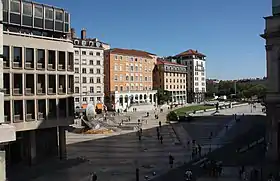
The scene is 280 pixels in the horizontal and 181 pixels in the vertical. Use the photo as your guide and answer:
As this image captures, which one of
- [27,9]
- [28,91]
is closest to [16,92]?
[28,91]

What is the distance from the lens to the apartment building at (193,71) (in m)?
162

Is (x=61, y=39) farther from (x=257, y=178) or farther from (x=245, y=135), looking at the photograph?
(x=245, y=135)

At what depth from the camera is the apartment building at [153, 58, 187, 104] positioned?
137750mm

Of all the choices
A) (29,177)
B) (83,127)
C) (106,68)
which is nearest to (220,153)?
(29,177)

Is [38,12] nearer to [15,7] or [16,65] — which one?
[15,7]

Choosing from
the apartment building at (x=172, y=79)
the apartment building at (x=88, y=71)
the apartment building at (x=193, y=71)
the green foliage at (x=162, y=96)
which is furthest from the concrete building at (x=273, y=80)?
the apartment building at (x=193, y=71)

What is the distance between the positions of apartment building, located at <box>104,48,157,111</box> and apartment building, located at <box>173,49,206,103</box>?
112 feet

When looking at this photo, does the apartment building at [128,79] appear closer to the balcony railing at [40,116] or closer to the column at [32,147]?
the column at [32,147]

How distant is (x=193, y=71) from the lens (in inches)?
6388

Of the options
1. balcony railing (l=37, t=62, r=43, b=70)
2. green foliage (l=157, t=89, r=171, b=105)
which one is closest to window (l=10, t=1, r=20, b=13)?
balcony railing (l=37, t=62, r=43, b=70)

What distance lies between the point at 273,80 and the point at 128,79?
8438 centimetres

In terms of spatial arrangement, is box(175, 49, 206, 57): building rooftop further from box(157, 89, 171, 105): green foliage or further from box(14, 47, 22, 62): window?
box(14, 47, 22, 62): window

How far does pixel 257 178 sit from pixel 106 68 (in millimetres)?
85757

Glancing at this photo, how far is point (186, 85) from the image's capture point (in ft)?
529
